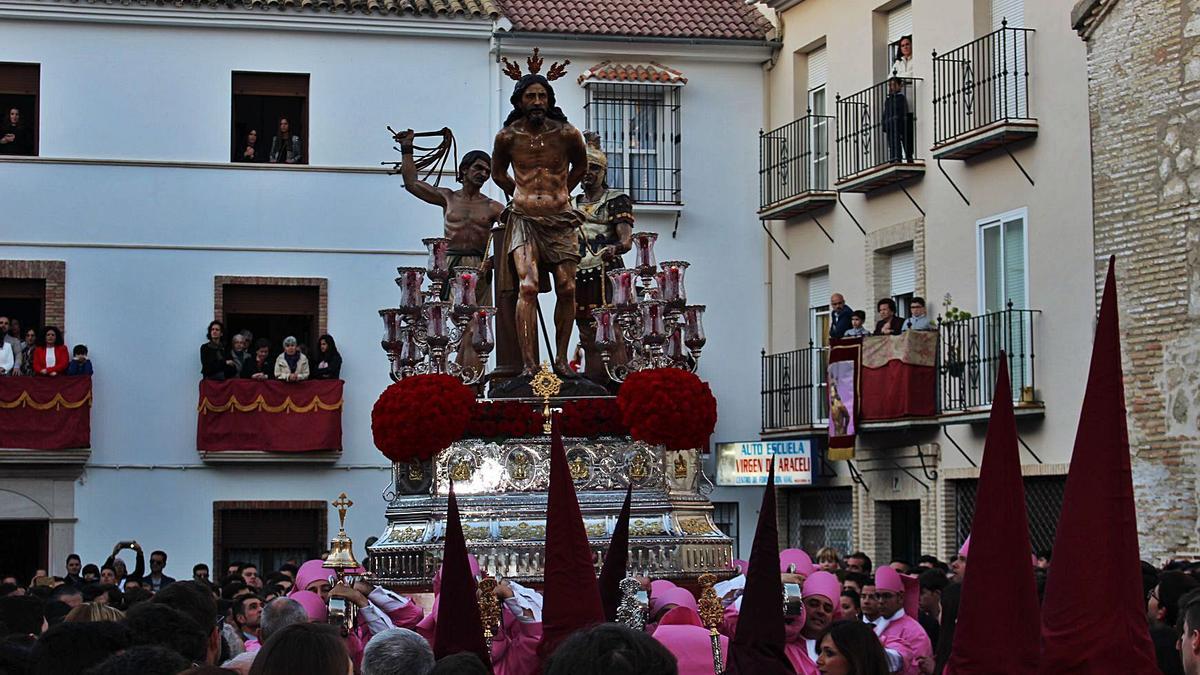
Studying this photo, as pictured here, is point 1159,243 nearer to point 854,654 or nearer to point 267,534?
point 854,654

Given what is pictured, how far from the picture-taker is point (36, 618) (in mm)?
8562

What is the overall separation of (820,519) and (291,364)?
23.7 ft

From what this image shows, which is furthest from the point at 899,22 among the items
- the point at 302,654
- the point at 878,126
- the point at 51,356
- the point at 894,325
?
the point at 302,654

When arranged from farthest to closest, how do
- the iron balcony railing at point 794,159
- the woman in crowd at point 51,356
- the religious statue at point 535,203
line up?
the iron balcony railing at point 794,159, the woman in crowd at point 51,356, the religious statue at point 535,203

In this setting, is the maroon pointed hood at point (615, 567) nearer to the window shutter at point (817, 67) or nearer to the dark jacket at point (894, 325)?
the dark jacket at point (894, 325)

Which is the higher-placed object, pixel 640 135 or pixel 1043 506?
pixel 640 135

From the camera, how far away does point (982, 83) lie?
2178cm

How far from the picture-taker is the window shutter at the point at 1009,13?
2166cm

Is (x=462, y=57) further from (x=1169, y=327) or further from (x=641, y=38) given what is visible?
(x=1169, y=327)

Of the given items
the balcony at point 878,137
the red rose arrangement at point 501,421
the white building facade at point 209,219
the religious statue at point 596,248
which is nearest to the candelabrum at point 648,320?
the religious statue at point 596,248

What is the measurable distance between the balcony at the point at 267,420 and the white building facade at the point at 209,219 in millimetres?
154

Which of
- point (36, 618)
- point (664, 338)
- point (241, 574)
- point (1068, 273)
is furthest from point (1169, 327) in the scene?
point (36, 618)

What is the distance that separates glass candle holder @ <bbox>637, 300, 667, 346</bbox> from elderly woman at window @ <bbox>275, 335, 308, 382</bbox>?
11.7 m

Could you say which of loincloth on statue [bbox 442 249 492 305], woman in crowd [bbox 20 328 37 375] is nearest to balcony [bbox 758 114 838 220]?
woman in crowd [bbox 20 328 37 375]
